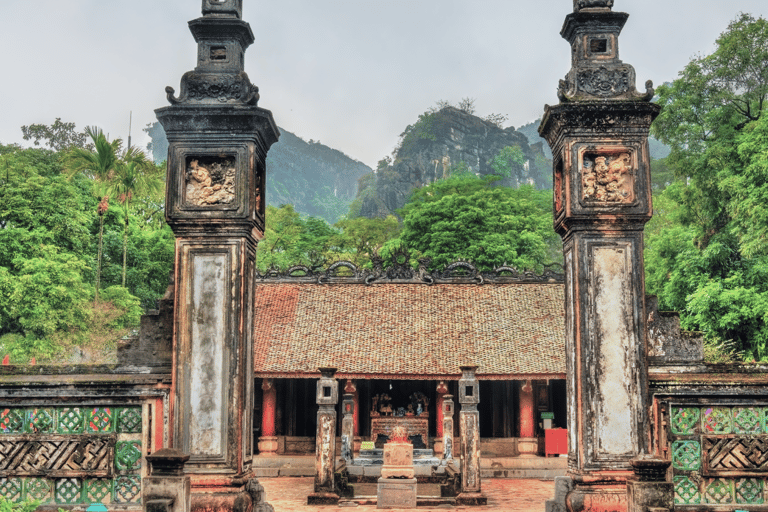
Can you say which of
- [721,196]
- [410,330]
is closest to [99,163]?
[410,330]

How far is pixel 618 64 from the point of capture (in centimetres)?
776

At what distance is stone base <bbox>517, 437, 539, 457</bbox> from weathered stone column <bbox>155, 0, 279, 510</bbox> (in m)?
15.3

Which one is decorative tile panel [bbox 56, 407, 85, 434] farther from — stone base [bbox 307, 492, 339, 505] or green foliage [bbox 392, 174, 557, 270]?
green foliage [bbox 392, 174, 557, 270]

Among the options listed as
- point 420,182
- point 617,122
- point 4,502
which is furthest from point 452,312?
point 420,182

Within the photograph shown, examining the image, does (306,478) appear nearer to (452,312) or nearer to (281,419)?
(281,419)

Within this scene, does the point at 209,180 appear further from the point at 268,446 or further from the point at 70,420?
the point at 268,446

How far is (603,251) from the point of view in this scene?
7.57m

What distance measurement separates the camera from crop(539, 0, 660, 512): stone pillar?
23.9 feet

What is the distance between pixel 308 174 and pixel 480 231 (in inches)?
2792

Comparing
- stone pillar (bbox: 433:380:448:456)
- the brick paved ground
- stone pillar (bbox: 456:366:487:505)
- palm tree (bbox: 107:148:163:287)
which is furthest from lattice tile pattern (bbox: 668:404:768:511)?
palm tree (bbox: 107:148:163:287)

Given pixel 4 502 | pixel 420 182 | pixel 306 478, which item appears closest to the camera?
pixel 4 502

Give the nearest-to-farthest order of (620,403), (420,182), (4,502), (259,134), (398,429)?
1. (4,502)
2. (620,403)
3. (259,134)
4. (398,429)
5. (420,182)

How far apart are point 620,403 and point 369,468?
1011 centimetres

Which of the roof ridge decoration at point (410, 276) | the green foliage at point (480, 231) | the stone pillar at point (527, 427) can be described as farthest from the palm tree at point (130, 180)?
the stone pillar at point (527, 427)
